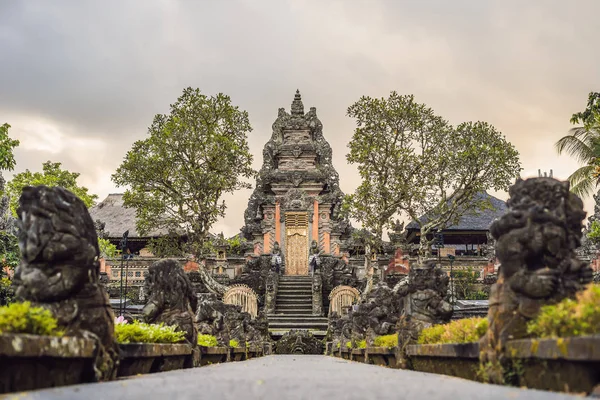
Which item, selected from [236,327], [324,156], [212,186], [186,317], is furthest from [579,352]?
[324,156]

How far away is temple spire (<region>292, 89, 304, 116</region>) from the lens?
37.0 m

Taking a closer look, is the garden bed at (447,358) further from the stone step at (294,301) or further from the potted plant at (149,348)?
the stone step at (294,301)

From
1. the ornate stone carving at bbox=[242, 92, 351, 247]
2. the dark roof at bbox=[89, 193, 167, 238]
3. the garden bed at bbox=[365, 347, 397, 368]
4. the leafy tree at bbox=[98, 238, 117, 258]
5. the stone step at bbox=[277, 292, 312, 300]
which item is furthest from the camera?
the dark roof at bbox=[89, 193, 167, 238]

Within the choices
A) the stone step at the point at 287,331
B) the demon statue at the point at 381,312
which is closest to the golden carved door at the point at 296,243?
the stone step at the point at 287,331

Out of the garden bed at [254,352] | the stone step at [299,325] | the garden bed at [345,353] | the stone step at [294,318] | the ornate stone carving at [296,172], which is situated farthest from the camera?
the ornate stone carving at [296,172]

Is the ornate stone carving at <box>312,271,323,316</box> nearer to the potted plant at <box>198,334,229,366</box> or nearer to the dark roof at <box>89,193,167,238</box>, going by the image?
the potted plant at <box>198,334,229,366</box>

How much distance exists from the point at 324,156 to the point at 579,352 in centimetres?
3188

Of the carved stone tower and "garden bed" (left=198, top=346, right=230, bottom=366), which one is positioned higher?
the carved stone tower

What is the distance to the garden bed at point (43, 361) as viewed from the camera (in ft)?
13.0

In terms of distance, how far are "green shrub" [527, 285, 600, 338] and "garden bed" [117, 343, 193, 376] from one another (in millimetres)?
3454

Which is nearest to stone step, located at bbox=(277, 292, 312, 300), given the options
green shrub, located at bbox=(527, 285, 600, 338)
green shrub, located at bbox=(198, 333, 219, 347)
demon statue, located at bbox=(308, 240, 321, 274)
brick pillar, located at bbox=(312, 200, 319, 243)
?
demon statue, located at bbox=(308, 240, 321, 274)

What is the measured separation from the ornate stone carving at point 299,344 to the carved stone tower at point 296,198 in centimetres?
1108

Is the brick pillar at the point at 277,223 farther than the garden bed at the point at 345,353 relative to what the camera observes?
Yes

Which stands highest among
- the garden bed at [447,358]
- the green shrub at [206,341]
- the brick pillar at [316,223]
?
the brick pillar at [316,223]
